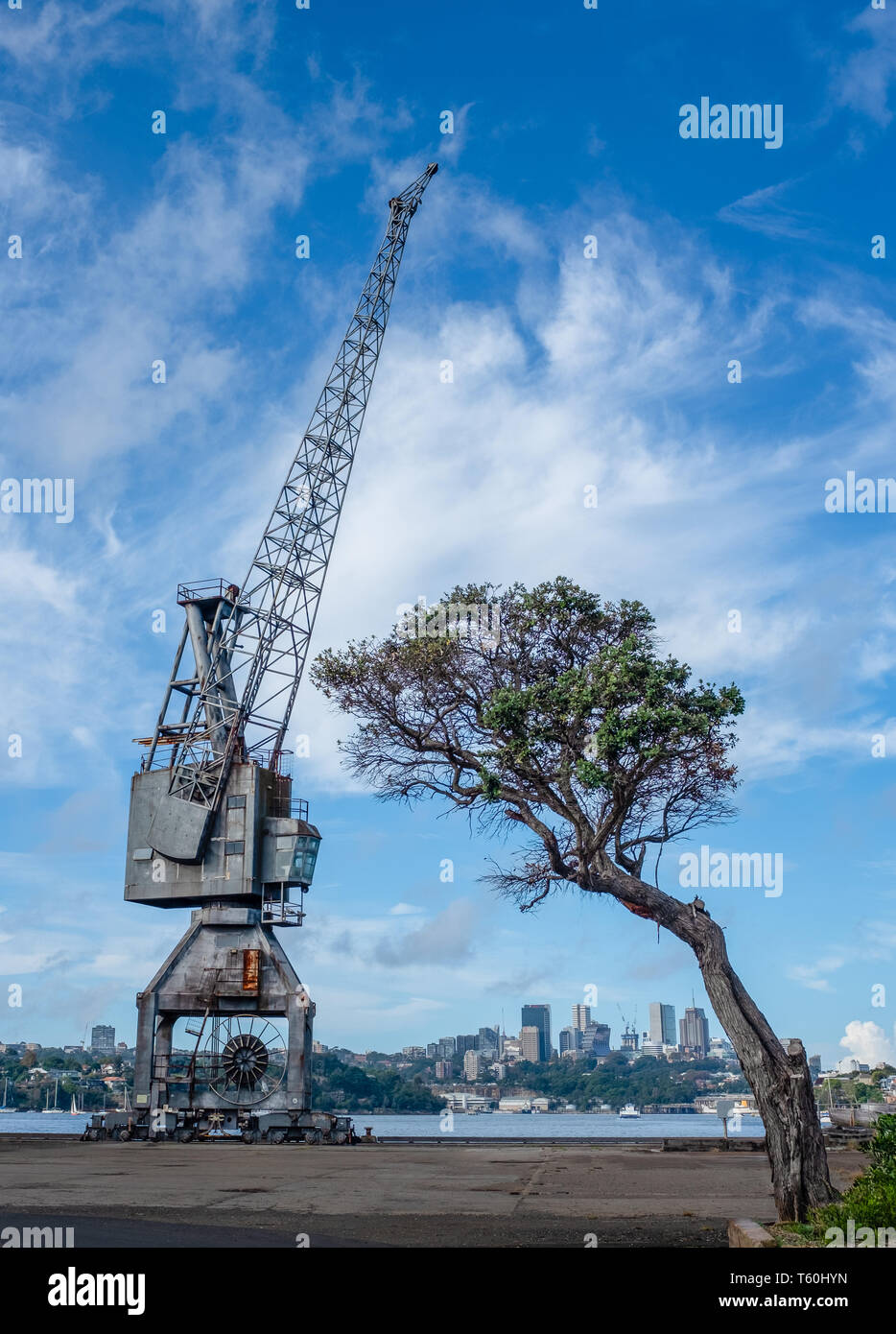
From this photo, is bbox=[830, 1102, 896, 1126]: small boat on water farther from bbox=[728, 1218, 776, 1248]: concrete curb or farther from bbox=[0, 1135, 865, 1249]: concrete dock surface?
bbox=[728, 1218, 776, 1248]: concrete curb

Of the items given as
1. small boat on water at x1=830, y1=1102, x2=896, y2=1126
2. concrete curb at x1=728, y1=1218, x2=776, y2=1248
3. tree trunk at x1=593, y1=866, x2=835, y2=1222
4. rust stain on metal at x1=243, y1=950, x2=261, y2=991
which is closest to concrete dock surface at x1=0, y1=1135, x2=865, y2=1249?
tree trunk at x1=593, y1=866, x2=835, y2=1222

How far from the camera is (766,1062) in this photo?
1536 centimetres

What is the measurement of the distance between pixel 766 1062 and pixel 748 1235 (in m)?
4.50

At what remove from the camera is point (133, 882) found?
54125 mm

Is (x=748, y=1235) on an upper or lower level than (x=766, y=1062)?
lower

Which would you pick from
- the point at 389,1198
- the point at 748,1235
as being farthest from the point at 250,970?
the point at 748,1235

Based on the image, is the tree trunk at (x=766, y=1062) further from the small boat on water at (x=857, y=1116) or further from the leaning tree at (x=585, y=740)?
the small boat on water at (x=857, y=1116)

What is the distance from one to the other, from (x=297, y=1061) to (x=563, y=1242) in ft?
127

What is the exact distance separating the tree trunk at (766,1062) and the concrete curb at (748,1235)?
2269mm

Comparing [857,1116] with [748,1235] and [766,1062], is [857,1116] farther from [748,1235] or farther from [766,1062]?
[748,1235]

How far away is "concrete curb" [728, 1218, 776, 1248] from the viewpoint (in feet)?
35.0

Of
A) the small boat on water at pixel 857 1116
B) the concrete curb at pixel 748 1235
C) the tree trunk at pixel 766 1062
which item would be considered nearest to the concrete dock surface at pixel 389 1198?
the tree trunk at pixel 766 1062

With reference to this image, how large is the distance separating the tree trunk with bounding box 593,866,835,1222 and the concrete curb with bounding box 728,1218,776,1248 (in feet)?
7.44

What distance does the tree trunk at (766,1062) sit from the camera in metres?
14.2
